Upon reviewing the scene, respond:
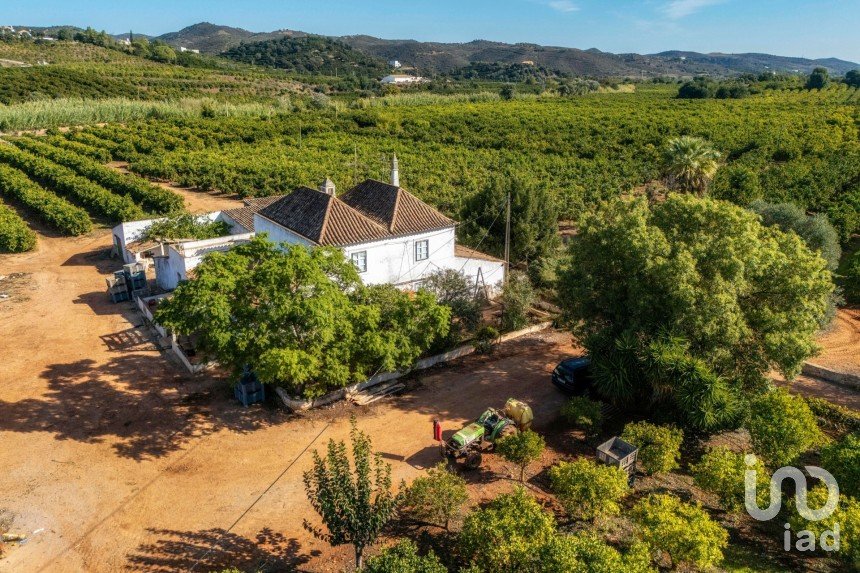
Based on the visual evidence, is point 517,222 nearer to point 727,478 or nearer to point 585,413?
point 585,413

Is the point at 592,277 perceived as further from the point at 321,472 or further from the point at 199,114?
the point at 199,114

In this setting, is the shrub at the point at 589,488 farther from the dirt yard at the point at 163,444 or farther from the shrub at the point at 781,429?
the shrub at the point at 781,429

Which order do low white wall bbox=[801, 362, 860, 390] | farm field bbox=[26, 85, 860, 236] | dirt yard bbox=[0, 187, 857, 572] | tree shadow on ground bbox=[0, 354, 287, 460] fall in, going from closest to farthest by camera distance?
dirt yard bbox=[0, 187, 857, 572] → tree shadow on ground bbox=[0, 354, 287, 460] → low white wall bbox=[801, 362, 860, 390] → farm field bbox=[26, 85, 860, 236]

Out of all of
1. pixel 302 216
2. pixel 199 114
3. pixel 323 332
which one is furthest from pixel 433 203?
pixel 199 114

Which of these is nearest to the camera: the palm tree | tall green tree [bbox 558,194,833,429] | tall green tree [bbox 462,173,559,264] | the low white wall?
tall green tree [bbox 558,194,833,429]

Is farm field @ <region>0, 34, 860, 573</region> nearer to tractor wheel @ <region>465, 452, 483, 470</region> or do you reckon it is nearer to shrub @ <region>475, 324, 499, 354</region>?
shrub @ <region>475, 324, 499, 354</region>

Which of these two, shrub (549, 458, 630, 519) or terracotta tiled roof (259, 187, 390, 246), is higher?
terracotta tiled roof (259, 187, 390, 246)

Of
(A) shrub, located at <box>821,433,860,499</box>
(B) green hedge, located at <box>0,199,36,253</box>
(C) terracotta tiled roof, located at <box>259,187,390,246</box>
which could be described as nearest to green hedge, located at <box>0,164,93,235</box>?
(B) green hedge, located at <box>0,199,36,253</box>
